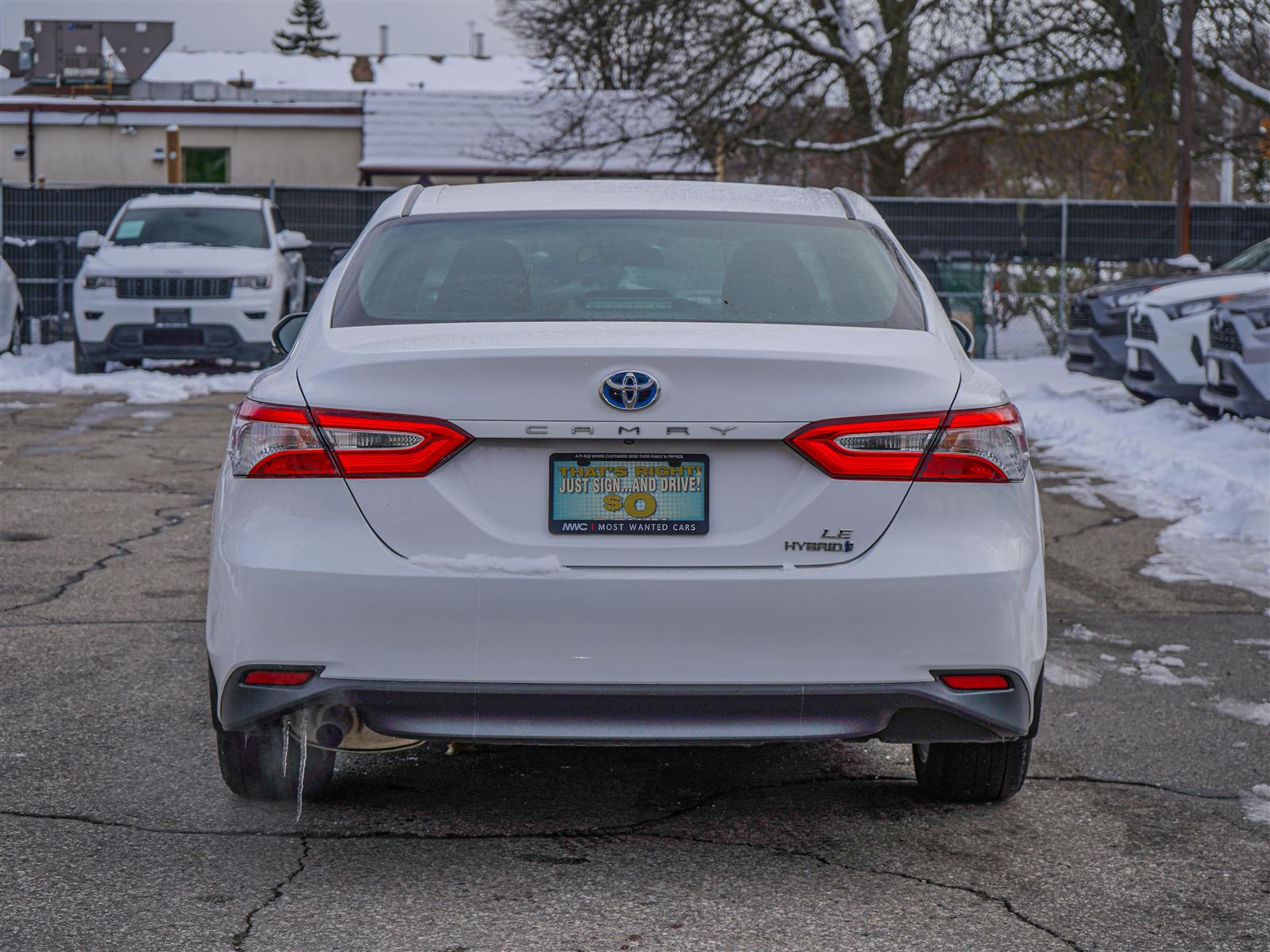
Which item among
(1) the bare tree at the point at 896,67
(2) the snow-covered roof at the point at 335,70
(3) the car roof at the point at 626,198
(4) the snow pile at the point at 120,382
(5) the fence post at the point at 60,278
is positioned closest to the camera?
(3) the car roof at the point at 626,198

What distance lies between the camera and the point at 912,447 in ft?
11.1

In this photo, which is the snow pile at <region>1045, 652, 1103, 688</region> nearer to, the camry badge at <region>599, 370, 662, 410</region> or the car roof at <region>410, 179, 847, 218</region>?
the car roof at <region>410, 179, 847, 218</region>

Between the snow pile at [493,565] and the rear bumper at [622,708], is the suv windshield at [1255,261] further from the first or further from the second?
the snow pile at [493,565]

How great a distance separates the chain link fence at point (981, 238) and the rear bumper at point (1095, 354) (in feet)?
17.0

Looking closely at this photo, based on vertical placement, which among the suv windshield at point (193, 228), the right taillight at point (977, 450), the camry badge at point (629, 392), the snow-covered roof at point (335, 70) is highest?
the snow-covered roof at point (335, 70)

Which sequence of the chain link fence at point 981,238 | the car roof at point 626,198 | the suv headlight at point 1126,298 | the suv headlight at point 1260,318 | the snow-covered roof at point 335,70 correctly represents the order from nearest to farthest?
the car roof at point 626,198
the suv headlight at point 1260,318
the suv headlight at point 1126,298
the chain link fence at point 981,238
the snow-covered roof at point 335,70

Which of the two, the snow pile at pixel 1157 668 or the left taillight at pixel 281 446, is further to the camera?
the snow pile at pixel 1157 668

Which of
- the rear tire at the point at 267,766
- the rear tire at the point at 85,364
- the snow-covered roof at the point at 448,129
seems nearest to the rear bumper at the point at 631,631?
the rear tire at the point at 267,766

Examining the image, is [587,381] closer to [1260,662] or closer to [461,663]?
[461,663]

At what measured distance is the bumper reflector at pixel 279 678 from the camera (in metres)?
3.38

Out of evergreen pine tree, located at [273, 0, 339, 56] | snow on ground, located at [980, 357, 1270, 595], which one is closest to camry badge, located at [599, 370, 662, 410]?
snow on ground, located at [980, 357, 1270, 595]

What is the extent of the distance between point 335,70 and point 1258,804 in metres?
49.2

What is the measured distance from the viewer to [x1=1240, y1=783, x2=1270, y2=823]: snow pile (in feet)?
13.1

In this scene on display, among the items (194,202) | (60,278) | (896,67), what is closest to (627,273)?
(194,202)
